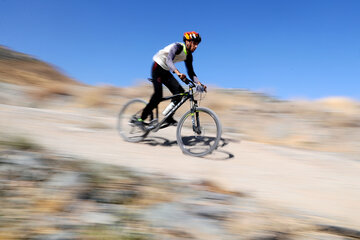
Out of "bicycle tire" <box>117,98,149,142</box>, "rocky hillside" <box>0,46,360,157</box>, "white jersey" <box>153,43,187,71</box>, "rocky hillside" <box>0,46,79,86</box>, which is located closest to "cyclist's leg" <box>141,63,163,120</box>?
"white jersey" <box>153,43,187,71</box>

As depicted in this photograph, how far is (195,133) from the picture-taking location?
5.44 metres

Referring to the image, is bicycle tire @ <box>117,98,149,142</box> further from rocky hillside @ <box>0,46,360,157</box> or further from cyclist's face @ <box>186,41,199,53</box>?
rocky hillside @ <box>0,46,360,157</box>

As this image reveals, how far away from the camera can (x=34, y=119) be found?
639 centimetres

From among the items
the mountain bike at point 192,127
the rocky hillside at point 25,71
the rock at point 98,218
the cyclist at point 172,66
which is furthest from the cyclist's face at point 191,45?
the rocky hillside at point 25,71

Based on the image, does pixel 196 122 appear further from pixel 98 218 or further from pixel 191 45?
pixel 98 218

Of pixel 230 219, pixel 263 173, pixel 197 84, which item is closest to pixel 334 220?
pixel 230 219

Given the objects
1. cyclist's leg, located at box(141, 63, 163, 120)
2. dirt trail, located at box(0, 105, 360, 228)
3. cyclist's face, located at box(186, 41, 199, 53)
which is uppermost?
cyclist's face, located at box(186, 41, 199, 53)

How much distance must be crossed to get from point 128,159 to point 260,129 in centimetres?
468

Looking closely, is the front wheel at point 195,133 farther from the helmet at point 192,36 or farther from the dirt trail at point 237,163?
the helmet at point 192,36

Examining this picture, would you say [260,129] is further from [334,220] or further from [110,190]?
[110,190]

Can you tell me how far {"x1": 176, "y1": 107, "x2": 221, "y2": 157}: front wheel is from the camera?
Result: 17.4 feet

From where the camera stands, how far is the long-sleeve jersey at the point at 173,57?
A: 5227mm

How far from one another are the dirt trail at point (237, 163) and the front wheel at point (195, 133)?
0.20 meters

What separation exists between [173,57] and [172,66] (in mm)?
181
